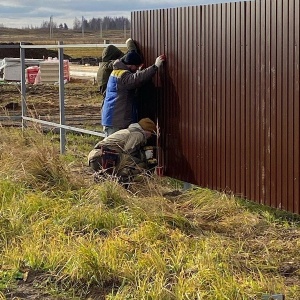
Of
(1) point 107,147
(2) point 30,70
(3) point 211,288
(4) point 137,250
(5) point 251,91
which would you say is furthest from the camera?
(2) point 30,70

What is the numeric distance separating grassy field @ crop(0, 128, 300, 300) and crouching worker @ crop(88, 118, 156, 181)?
18cm

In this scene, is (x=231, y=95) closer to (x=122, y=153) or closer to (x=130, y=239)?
(x=122, y=153)

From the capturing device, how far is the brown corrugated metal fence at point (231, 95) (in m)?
6.62

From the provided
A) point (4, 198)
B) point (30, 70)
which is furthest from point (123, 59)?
point (30, 70)

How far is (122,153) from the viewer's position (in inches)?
330

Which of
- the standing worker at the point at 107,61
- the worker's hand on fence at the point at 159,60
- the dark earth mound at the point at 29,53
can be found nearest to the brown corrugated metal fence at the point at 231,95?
the worker's hand on fence at the point at 159,60

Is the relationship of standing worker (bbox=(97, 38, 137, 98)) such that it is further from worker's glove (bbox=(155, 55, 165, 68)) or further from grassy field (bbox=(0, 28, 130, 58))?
grassy field (bbox=(0, 28, 130, 58))

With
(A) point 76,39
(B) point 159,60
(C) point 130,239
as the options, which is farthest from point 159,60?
(A) point 76,39

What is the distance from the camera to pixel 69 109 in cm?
2011

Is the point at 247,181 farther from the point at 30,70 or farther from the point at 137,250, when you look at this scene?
the point at 30,70

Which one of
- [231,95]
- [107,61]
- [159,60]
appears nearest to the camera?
[231,95]

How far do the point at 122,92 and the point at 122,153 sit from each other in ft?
2.62

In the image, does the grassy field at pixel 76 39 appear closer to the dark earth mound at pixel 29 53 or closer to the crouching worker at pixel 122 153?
the dark earth mound at pixel 29 53

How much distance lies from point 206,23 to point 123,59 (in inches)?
55.0
